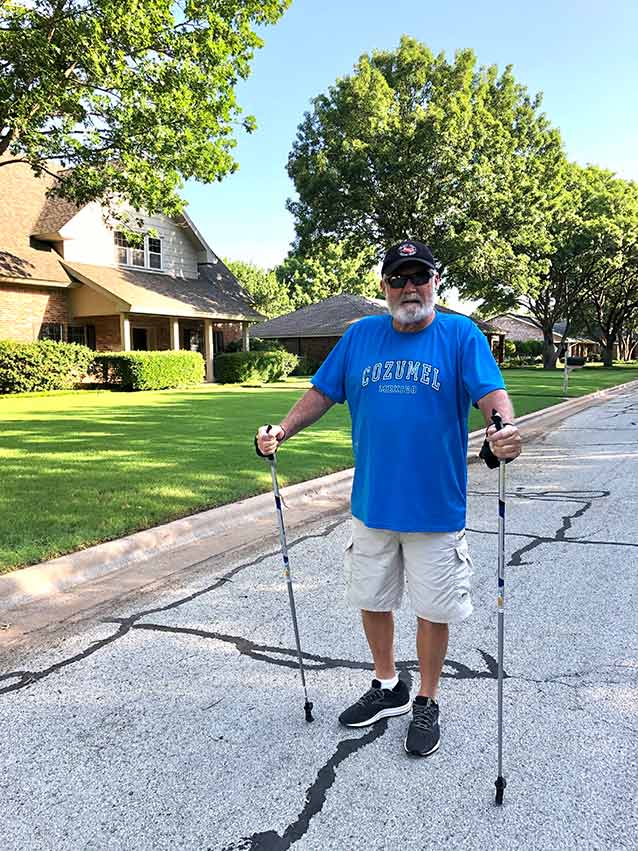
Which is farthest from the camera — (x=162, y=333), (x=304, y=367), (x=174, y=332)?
(x=304, y=367)

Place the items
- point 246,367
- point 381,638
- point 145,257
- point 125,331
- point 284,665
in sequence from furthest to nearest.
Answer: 1. point 246,367
2. point 145,257
3. point 125,331
4. point 284,665
5. point 381,638

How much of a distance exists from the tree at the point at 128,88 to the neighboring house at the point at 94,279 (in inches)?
282

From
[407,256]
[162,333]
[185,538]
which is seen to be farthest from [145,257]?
[407,256]

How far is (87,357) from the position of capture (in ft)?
73.5

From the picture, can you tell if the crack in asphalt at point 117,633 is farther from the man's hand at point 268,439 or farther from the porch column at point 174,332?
the porch column at point 174,332

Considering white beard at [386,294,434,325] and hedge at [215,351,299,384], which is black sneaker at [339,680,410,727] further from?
hedge at [215,351,299,384]

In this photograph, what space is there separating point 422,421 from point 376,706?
1.37 meters

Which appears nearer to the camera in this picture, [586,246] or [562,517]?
[562,517]

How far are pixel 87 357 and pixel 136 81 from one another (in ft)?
38.8

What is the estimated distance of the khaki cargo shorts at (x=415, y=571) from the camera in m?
2.82

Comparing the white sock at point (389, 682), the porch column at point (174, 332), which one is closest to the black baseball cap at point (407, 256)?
the white sock at point (389, 682)

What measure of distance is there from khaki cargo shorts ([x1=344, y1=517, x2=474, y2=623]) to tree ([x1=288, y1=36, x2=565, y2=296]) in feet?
87.5

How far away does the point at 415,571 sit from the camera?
2871 mm

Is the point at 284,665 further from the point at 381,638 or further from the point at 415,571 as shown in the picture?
the point at 415,571
